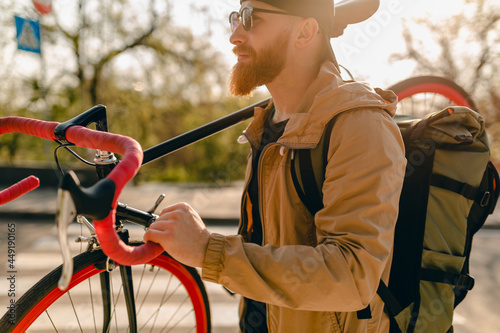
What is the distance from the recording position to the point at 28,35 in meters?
6.21

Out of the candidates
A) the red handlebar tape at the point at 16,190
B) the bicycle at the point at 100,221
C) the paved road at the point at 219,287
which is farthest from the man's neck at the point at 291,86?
the paved road at the point at 219,287

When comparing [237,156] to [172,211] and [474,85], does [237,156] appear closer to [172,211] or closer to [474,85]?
[474,85]

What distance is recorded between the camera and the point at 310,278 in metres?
1.01

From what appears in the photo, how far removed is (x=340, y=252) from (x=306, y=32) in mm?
899

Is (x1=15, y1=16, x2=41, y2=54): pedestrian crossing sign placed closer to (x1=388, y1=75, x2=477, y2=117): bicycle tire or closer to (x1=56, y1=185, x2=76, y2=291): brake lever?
(x1=388, y1=75, x2=477, y2=117): bicycle tire

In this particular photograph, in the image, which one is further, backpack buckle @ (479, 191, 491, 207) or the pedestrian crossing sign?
the pedestrian crossing sign

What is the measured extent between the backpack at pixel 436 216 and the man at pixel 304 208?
13cm

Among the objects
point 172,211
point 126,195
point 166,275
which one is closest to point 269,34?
point 172,211

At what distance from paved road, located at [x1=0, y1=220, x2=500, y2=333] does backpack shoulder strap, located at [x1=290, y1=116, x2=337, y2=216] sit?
91.5 inches

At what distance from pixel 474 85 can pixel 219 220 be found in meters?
5.65

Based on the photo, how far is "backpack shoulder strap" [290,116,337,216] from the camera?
1211 millimetres

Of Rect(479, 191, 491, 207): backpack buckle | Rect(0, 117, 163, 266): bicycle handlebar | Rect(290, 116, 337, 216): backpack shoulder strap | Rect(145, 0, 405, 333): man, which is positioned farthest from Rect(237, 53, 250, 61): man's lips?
Rect(479, 191, 491, 207): backpack buckle

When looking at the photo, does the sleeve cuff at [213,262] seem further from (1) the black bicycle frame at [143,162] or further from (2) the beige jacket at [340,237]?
(1) the black bicycle frame at [143,162]

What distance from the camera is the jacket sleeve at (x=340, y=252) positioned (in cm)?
102
